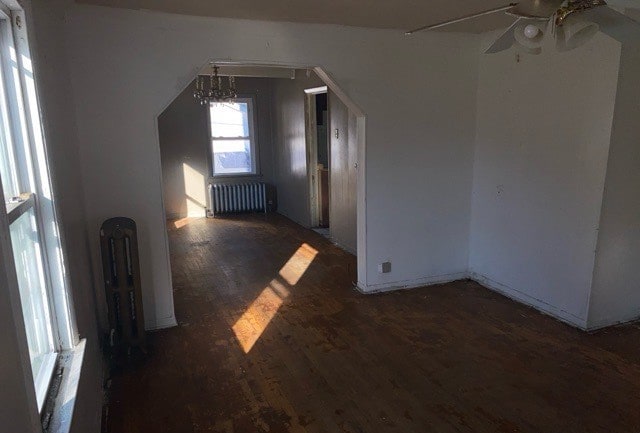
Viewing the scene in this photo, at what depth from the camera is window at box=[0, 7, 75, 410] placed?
1.67 metres

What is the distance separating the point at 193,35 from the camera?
132 inches

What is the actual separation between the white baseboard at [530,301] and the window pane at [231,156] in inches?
213

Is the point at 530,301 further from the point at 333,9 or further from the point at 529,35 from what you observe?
the point at 333,9

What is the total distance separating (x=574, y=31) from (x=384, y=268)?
109 inches

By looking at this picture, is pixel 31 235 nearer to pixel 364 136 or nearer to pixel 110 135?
pixel 110 135

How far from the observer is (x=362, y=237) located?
4230mm

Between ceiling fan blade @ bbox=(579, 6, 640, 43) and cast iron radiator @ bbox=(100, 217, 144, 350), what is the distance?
2.88m

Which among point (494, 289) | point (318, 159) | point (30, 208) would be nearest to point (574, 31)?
point (30, 208)

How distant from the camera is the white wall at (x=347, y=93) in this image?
3188 millimetres

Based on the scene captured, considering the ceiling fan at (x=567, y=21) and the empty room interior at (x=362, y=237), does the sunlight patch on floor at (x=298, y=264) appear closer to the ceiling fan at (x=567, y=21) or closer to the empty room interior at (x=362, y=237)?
the empty room interior at (x=362, y=237)

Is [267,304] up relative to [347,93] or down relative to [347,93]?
down

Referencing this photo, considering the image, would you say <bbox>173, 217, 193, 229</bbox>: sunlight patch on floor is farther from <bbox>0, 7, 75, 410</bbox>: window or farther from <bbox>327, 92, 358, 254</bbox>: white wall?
<bbox>0, 7, 75, 410</bbox>: window

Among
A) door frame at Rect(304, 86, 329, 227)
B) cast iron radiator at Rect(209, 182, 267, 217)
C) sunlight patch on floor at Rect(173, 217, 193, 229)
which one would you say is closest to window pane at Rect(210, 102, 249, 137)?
cast iron radiator at Rect(209, 182, 267, 217)

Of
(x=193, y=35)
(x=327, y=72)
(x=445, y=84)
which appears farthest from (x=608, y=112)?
(x=193, y=35)
